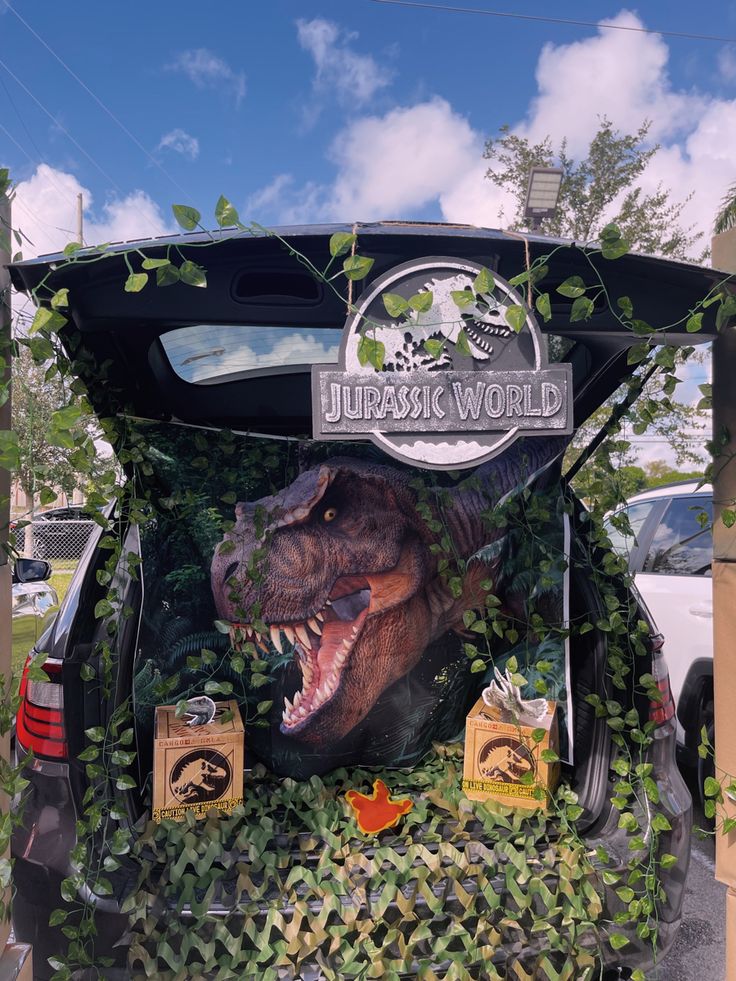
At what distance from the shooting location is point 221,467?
8.63 ft

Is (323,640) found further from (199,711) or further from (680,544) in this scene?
(680,544)

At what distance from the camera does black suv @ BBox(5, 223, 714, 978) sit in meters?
1.76

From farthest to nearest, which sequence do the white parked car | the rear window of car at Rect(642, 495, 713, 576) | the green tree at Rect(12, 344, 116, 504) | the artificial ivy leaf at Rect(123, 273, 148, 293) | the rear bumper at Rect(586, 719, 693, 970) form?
the rear window of car at Rect(642, 495, 713, 576)
the white parked car
the rear bumper at Rect(586, 719, 693, 970)
the green tree at Rect(12, 344, 116, 504)
the artificial ivy leaf at Rect(123, 273, 148, 293)

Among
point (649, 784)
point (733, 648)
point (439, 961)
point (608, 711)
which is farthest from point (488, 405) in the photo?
point (439, 961)

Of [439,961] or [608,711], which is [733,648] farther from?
[439,961]

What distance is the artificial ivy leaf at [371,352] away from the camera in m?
1.66

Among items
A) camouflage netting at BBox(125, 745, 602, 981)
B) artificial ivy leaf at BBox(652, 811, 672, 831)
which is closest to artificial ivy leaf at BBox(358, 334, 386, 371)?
camouflage netting at BBox(125, 745, 602, 981)

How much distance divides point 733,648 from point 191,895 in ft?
5.61

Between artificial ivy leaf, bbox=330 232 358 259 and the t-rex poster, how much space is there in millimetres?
1048

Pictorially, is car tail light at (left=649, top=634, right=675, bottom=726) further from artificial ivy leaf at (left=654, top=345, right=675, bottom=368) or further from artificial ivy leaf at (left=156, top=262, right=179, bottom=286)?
artificial ivy leaf at (left=156, top=262, right=179, bottom=286)

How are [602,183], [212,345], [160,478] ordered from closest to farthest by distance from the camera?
1. [212,345]
2. [160,478]
3. [602,183]

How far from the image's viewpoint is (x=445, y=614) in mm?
2666

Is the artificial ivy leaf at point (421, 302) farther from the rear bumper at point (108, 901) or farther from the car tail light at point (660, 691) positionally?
the rear bumper at point (108, 901)

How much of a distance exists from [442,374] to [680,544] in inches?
118
